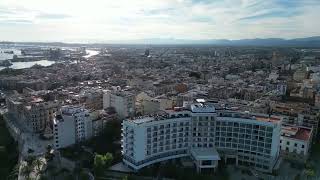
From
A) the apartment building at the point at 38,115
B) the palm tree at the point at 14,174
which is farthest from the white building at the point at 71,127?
the apartment building at the point at 38,115

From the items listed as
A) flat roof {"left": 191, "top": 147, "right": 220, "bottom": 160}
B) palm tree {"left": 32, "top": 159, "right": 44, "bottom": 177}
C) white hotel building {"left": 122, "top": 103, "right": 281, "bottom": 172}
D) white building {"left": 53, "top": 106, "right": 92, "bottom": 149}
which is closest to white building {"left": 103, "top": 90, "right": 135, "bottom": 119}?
white building {"left": 53, "top": 106, "right": 92, "bottom": 149}

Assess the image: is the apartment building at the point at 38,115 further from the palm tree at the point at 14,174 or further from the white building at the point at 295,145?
the white building at the point at 295,145

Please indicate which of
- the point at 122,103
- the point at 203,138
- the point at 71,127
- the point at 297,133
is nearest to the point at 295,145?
the point at 297,133

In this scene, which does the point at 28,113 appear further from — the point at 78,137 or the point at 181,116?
the point at 181,116

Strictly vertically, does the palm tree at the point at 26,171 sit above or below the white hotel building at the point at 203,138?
below

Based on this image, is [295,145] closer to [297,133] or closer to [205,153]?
[297,133]

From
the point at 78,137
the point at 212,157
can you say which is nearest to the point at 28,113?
the point at 78,137
